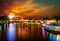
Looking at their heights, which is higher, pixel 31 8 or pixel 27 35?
pixel 31 8

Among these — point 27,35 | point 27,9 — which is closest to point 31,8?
point 27,9

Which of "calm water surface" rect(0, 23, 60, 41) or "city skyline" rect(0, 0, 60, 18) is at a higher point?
"city skyline" rect(0, 0, 60, 18)

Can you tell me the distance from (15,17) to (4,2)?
1.02 m

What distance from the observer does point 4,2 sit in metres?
8.13

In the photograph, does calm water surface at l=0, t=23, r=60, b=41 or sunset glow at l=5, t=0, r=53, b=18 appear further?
sunset glow at l=5, t=0, r=53, b=18

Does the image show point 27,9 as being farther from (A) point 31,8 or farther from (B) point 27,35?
(B) point 27,35

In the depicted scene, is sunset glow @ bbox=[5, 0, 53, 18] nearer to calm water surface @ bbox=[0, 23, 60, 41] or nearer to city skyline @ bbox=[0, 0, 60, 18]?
city skyline @ bbox=[0, 0, 60, 18]

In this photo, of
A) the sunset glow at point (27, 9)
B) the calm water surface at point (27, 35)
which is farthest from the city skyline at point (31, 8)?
the calm water surface at point (27, 35)

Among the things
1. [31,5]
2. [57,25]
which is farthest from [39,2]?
[57,25]

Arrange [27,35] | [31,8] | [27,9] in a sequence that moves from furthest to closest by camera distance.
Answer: [27,9]
[31,8]
[27,35]

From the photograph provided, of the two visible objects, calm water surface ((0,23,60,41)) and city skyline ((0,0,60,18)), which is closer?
calm water surface ((0,23,60,41))

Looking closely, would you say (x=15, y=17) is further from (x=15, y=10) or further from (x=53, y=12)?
(x=53, y=12)

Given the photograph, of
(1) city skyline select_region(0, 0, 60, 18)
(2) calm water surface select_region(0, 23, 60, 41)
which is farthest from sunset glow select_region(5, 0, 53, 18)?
(2) calm water surface select_region(0, 23, 60, 41)

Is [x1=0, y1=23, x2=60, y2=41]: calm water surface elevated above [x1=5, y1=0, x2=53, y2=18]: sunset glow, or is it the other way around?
[x1=5, y1=0, x2=53, y2=18]: sunset glow
